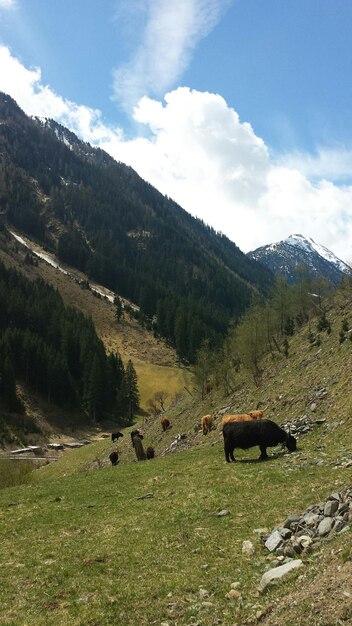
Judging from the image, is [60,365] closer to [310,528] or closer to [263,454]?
[263,454]

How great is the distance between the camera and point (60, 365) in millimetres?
109312

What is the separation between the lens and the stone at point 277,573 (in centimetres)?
924

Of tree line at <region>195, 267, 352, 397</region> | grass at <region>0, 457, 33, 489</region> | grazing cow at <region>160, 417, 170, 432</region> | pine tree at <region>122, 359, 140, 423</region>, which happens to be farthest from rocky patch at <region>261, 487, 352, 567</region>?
pine tree at <region>122, 359, 140, 423</region>

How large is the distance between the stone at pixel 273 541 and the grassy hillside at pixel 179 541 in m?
0.21

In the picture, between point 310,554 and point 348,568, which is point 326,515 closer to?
point 310,554

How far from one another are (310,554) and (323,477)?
23.2ft

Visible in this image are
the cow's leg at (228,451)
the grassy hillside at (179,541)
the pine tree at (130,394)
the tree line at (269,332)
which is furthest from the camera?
the pine tree at (130,394)

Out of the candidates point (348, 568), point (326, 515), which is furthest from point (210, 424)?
point (348, 568)

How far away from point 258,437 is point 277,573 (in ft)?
46.9

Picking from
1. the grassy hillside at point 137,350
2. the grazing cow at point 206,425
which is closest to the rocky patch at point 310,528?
the grazing cow at point 206,425

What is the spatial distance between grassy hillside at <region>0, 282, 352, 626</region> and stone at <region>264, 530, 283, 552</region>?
21 centimetres

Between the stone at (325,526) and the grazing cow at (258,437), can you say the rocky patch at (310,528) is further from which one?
the grazing cow at (258,437)

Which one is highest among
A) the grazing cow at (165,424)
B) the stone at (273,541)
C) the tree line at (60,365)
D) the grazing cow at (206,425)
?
the stone at (273,541)

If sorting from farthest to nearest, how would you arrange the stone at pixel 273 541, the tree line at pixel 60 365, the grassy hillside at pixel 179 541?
the tree line at pixel 60 365, the stone at pixel 273 541, the grassy hillside at pixel 179 541
